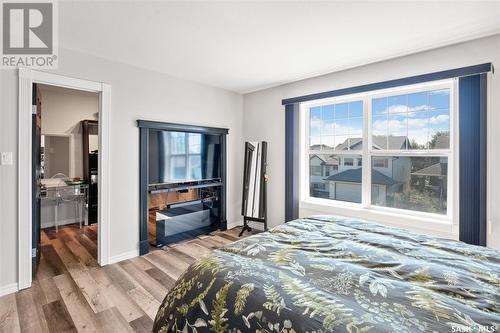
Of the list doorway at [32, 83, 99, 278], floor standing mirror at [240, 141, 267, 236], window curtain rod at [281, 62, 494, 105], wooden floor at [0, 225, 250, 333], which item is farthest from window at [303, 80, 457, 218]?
doorway at [32, 83, 99, 278]

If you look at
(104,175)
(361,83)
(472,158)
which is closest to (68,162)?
→ (104,175)

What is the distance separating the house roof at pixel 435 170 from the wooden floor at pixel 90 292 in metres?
2.82

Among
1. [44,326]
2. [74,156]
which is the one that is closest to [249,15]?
[44,326]

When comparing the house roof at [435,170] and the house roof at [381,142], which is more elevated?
the house roof at [381,142]

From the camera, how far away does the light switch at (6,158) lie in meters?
2.24

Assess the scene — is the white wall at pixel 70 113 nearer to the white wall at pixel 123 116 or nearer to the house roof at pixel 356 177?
the white wall at pixel 123 116

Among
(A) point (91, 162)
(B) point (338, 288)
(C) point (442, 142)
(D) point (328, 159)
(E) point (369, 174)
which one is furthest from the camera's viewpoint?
(A) point (91, 162)

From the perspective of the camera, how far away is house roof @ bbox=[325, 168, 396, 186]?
9.94 feet

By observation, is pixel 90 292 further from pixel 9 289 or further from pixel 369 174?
pixel 369 174

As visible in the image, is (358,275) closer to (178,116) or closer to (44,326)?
(44,326)

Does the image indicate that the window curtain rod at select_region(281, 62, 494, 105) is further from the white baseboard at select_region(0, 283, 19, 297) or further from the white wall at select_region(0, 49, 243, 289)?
the white baseboard at select_region(0, 283, 19, 297)

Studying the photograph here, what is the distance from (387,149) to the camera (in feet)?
9.84

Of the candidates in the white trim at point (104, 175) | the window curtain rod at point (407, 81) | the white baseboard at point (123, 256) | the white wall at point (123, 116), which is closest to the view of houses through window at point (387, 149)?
the window curtain rod at point (407, 81)

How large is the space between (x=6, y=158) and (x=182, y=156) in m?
1.84
